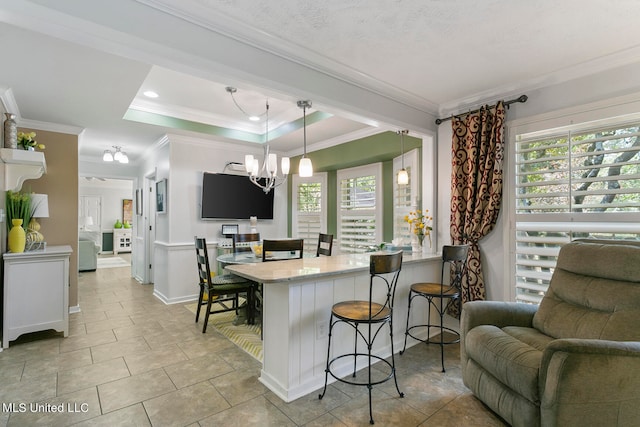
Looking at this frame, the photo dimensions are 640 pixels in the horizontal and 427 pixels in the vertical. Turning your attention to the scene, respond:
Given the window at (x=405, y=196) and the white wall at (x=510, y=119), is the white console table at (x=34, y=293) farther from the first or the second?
the white wall at (x=510, y=119)

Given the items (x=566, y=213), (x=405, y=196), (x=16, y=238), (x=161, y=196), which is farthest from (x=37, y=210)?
(x=566, y=213)

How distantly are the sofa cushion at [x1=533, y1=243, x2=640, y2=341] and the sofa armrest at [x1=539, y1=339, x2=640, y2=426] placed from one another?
13.6 inches

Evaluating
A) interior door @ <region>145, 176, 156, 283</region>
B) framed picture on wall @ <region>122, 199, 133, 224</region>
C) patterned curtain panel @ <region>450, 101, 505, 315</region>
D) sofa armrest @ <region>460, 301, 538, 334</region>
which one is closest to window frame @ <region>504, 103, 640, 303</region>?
patterned curtain panel @ <region>450, 101, 505, 315</region>

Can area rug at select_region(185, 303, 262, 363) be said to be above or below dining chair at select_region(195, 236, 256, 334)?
below

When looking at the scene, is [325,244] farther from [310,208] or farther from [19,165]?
[19,165]

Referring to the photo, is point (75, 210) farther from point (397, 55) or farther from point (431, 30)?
point (431, 30)

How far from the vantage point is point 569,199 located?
2662 mm

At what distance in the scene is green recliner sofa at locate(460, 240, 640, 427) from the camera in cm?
152

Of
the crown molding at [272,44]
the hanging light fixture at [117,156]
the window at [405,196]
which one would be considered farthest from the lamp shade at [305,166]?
the hanging light fixture at [117,156]

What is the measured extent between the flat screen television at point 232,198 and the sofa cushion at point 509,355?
3925mm

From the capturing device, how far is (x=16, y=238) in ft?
10.4

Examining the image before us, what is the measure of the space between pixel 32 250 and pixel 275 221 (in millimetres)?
3341

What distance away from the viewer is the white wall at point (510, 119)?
8.17 feet

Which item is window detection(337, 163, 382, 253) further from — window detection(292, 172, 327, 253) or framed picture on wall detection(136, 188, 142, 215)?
framed picture on wall detection(136, 188, 142, 215)
